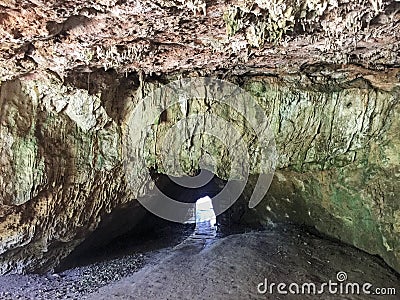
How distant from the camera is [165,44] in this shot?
3889 mm

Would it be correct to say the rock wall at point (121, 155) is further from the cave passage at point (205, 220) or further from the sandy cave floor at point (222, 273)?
the cave passage at point (205, 220)

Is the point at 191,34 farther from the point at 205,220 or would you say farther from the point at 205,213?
the point at 205,213

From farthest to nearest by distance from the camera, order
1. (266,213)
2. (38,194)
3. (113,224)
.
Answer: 1. (266,213)
2. (113,224)
3. (38,194)

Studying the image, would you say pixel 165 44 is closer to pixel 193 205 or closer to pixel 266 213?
pixel 266 213

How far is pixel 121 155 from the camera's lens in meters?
5.79

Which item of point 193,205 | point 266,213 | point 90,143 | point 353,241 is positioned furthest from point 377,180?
point 193,205

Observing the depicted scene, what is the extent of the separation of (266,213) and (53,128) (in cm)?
465
